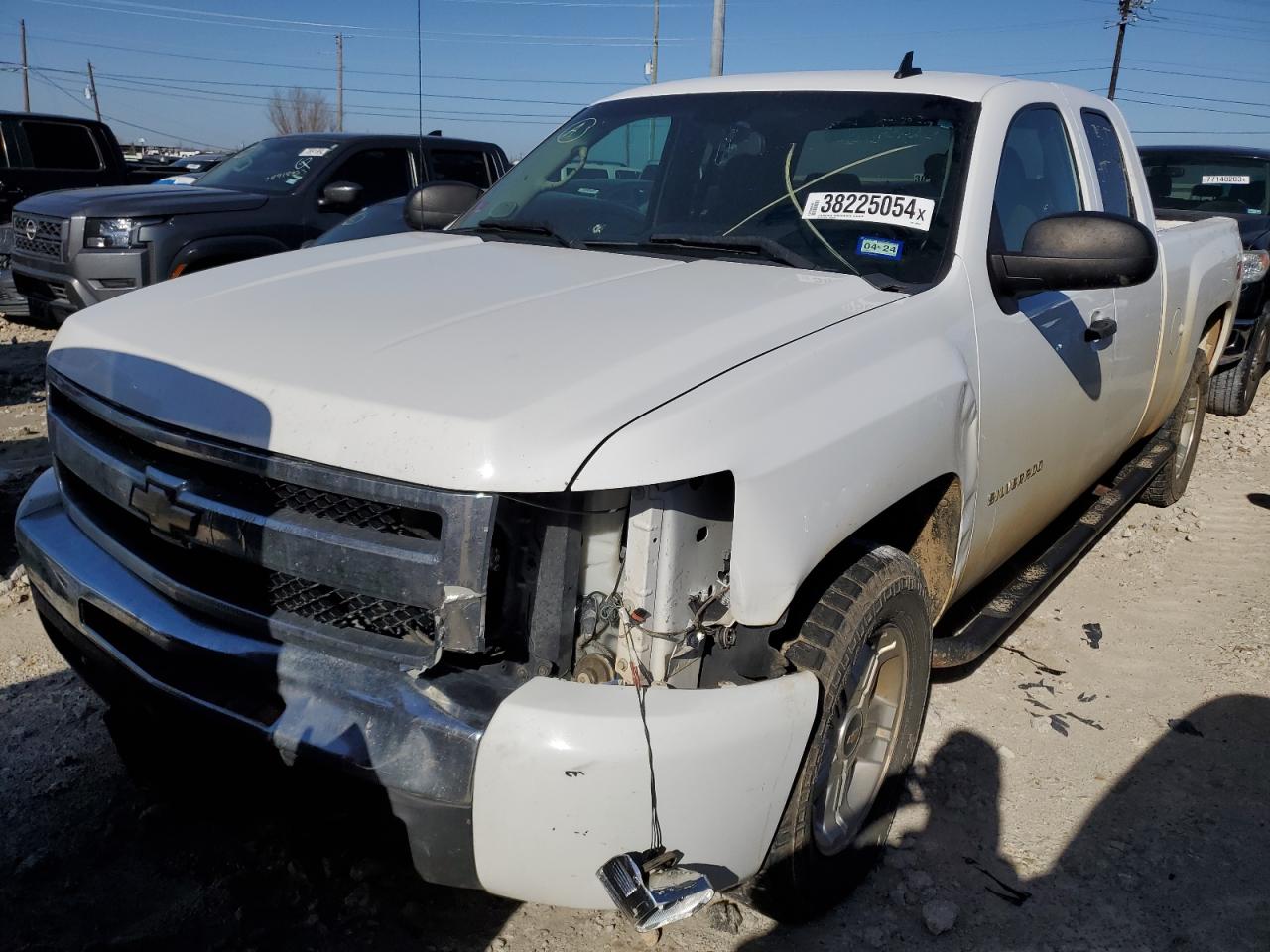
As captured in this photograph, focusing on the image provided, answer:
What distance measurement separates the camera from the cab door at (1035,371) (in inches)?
114

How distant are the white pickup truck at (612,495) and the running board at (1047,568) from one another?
0.10 feet

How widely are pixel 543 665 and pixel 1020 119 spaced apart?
2430 millimetres

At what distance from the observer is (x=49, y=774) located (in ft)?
10.1

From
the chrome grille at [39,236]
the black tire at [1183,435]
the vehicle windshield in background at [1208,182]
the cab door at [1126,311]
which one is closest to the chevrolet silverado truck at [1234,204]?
the vehicle windshield in background at [1208,182]

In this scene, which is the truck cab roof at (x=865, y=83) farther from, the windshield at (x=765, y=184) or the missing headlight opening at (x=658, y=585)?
the missing headlight opening at (x=658, y=585)

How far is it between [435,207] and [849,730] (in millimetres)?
2528

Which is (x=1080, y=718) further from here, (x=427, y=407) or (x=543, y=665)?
(x=427, y=407)

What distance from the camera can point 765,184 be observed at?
319cm

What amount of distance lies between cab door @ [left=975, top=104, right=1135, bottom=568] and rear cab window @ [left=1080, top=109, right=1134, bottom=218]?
0.24 m

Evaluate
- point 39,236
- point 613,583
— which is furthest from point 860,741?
point 39,236

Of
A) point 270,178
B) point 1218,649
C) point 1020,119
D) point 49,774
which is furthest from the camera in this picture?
point 270,178

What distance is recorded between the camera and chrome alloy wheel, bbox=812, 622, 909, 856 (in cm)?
242

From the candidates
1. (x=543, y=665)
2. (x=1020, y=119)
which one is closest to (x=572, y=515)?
(x=543, y=665)

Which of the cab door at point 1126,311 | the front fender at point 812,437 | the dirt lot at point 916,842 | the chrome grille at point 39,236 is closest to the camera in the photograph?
the front fender at point 812,437
